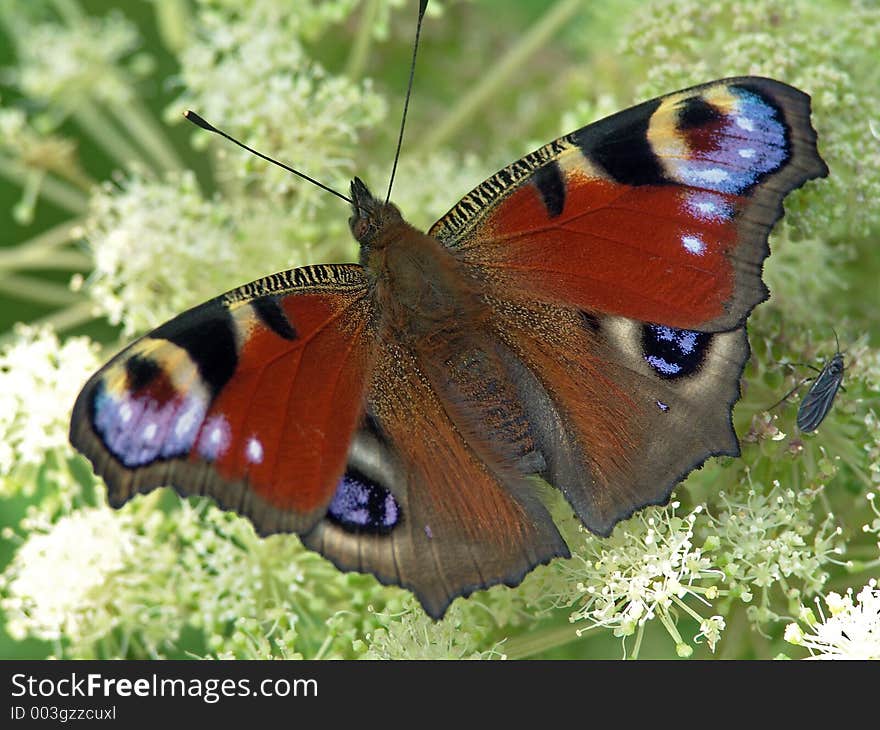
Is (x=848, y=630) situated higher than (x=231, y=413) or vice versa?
(x=231, y=413)

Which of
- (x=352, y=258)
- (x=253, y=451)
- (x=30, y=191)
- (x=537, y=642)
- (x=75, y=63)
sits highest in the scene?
(x=75, y=63)

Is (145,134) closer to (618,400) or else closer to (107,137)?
(107,137)

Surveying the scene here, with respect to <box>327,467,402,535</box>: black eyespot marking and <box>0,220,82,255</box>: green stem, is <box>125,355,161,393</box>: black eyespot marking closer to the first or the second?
<box>327,467,402,535</box>: black eyespot marking

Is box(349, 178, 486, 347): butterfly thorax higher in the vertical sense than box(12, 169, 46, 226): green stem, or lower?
lower

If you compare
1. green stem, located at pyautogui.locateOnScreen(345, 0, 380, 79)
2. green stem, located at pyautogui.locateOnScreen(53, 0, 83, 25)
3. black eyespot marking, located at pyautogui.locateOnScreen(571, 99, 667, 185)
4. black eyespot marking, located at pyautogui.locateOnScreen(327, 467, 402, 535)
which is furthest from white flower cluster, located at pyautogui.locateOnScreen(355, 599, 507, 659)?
green stem, located at pyautogui.locateOnScreen(53, 0, 83, 25)

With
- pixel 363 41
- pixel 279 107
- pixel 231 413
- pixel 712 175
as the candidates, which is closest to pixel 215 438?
Result: pixel 231 413
